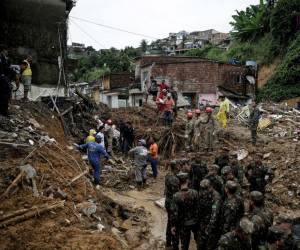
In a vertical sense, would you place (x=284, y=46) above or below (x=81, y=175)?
above

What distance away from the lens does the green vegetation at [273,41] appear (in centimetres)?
3169

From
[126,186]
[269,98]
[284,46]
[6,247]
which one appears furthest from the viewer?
[284,46]

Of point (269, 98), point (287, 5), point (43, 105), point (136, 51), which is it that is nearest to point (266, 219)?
point (43, 105)

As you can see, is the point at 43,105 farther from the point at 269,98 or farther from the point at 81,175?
the point at 269,98

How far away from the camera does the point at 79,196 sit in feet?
30.4

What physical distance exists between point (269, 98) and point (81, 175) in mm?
25032

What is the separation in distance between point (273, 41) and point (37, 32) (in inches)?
985

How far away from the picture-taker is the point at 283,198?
11.7 m

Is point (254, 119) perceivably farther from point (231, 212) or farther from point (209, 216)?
point (231, 212)

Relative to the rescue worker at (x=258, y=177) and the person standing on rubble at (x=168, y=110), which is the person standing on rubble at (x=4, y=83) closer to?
the rescue worker at (x=258, y=177)

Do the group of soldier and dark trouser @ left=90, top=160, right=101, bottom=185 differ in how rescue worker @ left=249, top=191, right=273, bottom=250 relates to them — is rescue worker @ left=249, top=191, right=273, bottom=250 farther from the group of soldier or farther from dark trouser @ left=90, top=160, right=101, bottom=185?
dark trouser @ left=90, top=160, right=101, bottom=185

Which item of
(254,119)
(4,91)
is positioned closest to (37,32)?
(4,91)

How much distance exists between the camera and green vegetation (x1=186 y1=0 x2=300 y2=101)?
31688mm

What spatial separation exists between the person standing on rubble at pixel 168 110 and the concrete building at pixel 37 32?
553 cm
